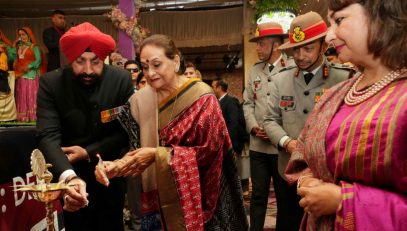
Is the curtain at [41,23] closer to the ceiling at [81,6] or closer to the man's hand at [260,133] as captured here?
the ceiling at [81,6]

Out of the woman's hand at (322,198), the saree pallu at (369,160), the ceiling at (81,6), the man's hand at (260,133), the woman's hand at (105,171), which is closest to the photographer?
the saree pallu at (369,160)

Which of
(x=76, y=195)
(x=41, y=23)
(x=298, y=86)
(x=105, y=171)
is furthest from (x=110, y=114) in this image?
(x=41, y=23)

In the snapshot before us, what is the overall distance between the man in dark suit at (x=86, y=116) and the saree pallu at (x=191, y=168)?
0.19 metres

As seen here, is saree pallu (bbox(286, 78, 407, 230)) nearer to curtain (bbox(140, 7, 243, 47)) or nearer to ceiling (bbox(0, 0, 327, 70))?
ceiling (bbox(0, 0, 327, 70))

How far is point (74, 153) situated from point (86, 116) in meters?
0.23

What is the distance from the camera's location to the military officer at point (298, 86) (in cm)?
264

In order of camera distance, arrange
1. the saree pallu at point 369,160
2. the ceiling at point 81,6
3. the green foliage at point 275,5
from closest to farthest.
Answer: the saree pallu at point 369,160, the green foliage at point 275,5, the ceiling at point 81,6

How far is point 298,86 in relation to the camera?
2.74 metres

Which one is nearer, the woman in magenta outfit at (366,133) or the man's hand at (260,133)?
the woman in magenta outfit at (366,133)

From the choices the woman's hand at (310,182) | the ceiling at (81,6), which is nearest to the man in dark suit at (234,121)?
the woman's hand at (310,182)

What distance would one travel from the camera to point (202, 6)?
38.1 feet

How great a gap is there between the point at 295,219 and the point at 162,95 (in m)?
1.34

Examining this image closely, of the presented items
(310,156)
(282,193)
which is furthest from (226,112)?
(310,156)

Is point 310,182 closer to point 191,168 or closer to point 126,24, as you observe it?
point 191,168
